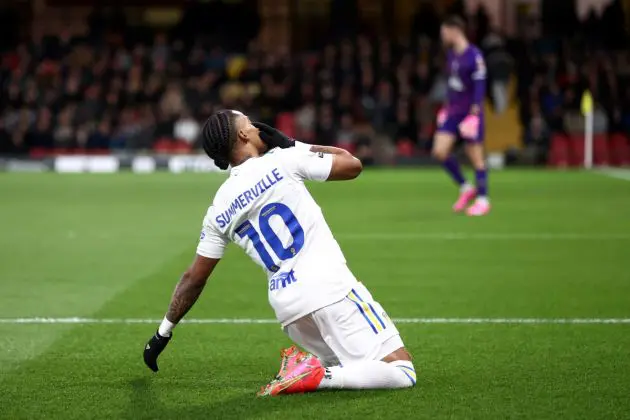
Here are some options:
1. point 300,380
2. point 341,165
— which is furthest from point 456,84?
point 300,380

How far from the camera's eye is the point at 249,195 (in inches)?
211

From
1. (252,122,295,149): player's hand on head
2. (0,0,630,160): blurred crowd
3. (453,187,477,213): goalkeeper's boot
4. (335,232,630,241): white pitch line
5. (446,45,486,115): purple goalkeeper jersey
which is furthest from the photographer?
(0,0,630,160): blurred crowd

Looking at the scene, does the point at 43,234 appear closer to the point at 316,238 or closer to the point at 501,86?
the point at 316,238

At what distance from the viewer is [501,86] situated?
2680cm

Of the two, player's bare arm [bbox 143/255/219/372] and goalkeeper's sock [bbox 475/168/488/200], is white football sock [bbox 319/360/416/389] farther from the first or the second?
goalkeeper's sock [bbox 475/168/488/200]

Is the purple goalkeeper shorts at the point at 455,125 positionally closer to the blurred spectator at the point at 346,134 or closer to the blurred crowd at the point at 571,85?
the blurred spectator at the point at 346,134

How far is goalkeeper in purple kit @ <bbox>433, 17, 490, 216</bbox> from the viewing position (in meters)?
14.2

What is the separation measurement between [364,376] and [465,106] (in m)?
9.57

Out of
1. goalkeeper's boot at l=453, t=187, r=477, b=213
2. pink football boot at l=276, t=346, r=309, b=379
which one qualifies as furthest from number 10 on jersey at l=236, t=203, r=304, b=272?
goalkeeper's boot at l=453, t=187, r=477, b=213

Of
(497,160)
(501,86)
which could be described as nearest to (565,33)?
(501,86)

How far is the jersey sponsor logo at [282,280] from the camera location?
5.39m

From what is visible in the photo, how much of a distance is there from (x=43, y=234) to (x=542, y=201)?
7.45m

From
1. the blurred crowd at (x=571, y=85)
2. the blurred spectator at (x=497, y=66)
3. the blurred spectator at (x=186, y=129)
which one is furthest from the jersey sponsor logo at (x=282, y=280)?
the blurred spectator at (x=497, y=66)

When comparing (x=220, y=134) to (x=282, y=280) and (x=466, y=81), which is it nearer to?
(x=282, y=280)
